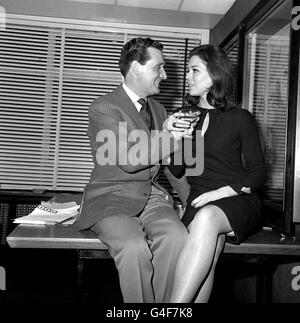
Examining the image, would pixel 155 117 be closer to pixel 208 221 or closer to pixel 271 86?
pixel 208 221

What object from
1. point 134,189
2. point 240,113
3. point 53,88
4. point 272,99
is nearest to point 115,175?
point 134,189

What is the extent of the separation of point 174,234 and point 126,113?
2.31 ft

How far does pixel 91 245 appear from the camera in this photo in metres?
1.90

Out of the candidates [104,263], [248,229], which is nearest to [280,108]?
[248,229]

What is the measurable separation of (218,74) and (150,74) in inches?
15.9

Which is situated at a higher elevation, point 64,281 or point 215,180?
point 215,180

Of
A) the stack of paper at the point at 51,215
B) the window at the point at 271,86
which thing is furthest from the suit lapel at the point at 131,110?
the window at the point at 271,86

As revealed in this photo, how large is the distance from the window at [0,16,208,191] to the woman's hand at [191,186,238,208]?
3.13 m

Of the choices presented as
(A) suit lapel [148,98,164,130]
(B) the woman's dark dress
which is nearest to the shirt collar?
(A) suit lapel [148,98,164,130]

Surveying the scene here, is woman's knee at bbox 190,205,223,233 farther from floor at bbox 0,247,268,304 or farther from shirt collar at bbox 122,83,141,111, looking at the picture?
floor at bbox 0,247,268,304

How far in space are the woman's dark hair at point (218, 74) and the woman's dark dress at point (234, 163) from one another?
0.07 meters

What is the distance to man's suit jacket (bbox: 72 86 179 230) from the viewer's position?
6.42 feet

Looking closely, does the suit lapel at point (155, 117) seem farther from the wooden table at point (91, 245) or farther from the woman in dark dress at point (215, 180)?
the wooden table at point (91, 245)

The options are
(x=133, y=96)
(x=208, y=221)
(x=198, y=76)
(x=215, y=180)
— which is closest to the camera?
(x=208, y=221)
